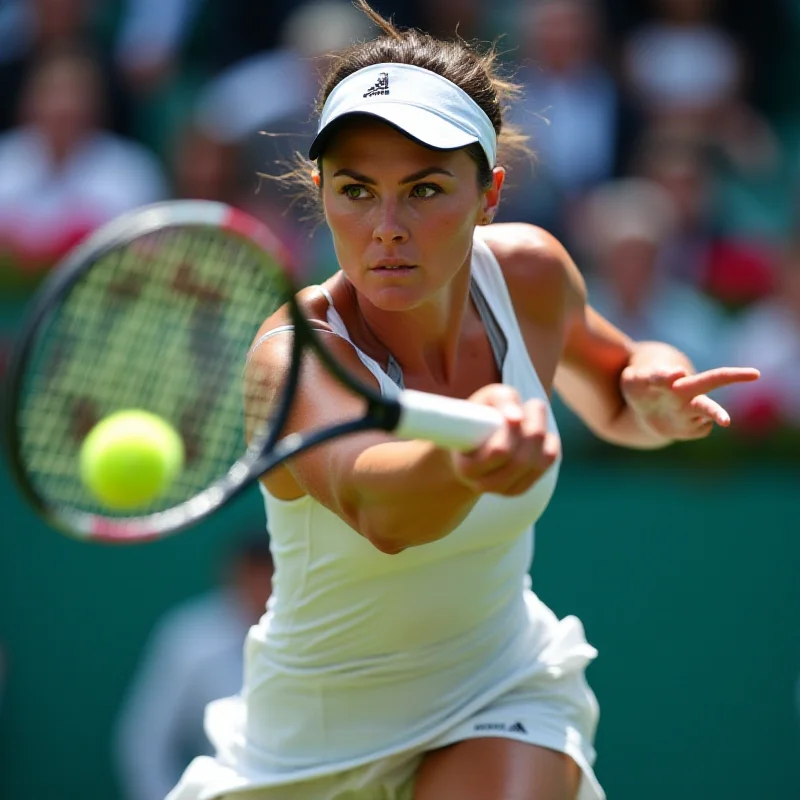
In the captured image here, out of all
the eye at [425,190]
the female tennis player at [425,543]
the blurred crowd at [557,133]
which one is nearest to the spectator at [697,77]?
the blurred crowd at [557,133]

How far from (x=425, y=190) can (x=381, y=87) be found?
20 centimetres

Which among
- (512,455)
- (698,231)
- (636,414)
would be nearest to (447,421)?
(512,455)

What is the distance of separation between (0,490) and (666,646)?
253cm

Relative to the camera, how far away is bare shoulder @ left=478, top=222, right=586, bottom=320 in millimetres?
3236

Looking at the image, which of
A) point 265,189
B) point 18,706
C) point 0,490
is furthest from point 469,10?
point 18,706

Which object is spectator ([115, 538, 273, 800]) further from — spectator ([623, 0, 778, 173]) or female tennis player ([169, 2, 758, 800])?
spectator ([623, 0, 778, 173])

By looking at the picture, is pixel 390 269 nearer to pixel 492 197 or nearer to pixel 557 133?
pixel 492 197

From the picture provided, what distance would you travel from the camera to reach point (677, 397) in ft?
10.2

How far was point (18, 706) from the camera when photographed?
5660 mm

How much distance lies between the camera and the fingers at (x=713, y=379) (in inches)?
116

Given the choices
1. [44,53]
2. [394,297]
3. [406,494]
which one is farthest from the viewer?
[44,53]

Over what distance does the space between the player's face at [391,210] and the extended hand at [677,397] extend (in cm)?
61

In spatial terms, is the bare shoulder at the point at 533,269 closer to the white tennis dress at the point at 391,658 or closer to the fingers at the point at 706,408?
the white tennis dress at the point at 391,658

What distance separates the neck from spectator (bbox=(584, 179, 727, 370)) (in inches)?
115
